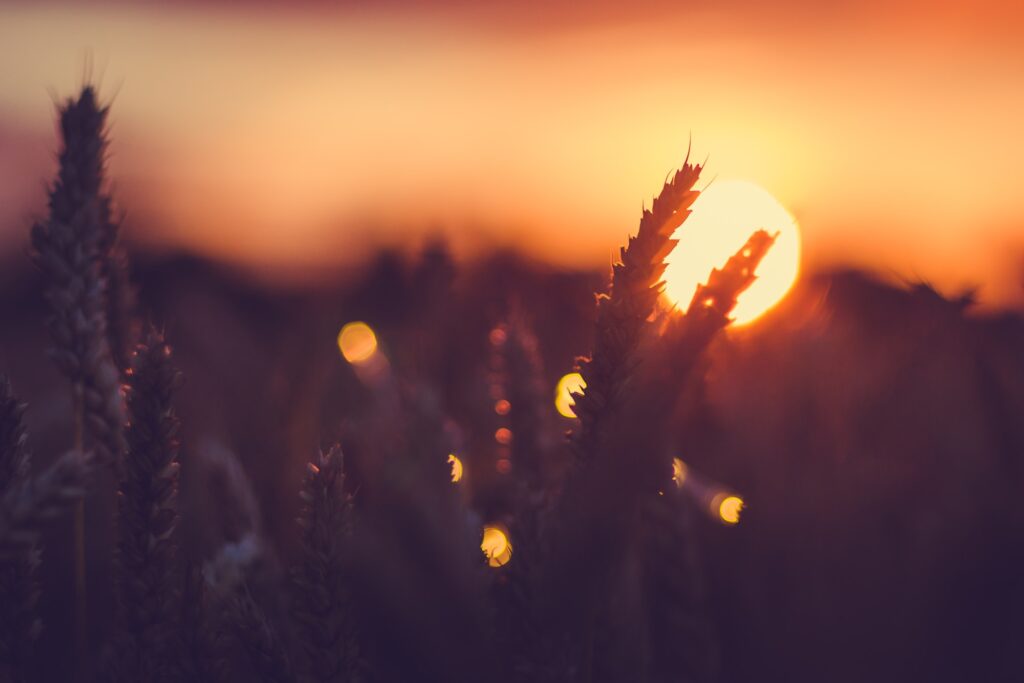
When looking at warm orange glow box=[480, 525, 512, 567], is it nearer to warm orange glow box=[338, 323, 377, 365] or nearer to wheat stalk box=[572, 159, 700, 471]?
A: wheat stalk box=[572, 159, 700, 471]

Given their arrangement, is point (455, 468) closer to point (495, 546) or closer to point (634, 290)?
point (495, 546)

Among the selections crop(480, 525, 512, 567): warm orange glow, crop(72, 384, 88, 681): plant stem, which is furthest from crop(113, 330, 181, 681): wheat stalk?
crop(480, 525, 512, 567): warm orange glow

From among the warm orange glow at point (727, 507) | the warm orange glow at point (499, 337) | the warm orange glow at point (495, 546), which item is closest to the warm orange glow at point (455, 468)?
the warm orange glow at point (495, 546)

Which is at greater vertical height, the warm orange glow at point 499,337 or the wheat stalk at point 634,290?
the wheat stalk at point 634,290

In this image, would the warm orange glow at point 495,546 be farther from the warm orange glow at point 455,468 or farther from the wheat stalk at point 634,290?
the wheat stalk at point 634,290

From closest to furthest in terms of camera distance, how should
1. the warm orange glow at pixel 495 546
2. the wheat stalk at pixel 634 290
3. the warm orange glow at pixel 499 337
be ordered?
the wheat stalk at pixel 634 290 → the warm orange glow at pixel 495 546 → the warm orange glow at pixel 499 337

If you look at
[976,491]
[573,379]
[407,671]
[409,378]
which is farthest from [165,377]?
[976,491]
